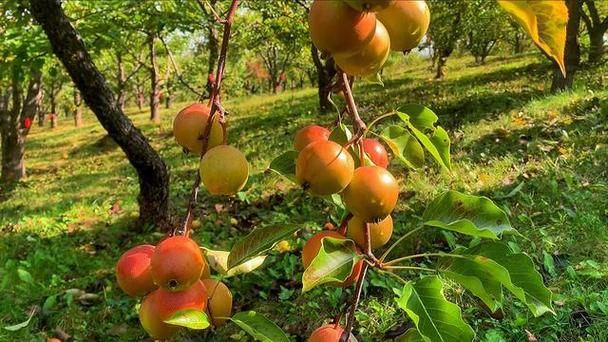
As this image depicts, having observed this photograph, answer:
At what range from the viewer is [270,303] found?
11.9 ft

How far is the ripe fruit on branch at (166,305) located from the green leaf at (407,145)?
441mm

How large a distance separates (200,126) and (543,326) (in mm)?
2367

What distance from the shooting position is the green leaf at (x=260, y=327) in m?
0.82

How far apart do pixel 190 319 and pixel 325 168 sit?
297mm

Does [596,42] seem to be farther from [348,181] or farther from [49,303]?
[348,181]

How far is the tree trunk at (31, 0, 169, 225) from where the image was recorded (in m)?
4.46

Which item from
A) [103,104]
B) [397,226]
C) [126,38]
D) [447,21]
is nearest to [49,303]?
[103,104]

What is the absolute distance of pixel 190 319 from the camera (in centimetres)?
75

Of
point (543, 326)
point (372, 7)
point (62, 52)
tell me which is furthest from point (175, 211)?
point (372, 7)

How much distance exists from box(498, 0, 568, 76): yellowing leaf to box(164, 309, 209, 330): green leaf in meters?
0.56

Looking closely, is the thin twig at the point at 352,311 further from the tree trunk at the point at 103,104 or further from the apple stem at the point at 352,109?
the tree trunk at the point at 103,104

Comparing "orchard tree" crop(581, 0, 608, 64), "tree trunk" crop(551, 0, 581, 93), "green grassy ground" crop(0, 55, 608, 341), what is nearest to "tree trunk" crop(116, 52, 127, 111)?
"green grassy ground" crop(0, 55, 608, 341)

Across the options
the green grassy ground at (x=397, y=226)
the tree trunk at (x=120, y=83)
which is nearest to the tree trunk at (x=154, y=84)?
the tree trunk at (x=120, y=83)

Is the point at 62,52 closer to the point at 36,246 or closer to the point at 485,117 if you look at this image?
the point at 36,246
